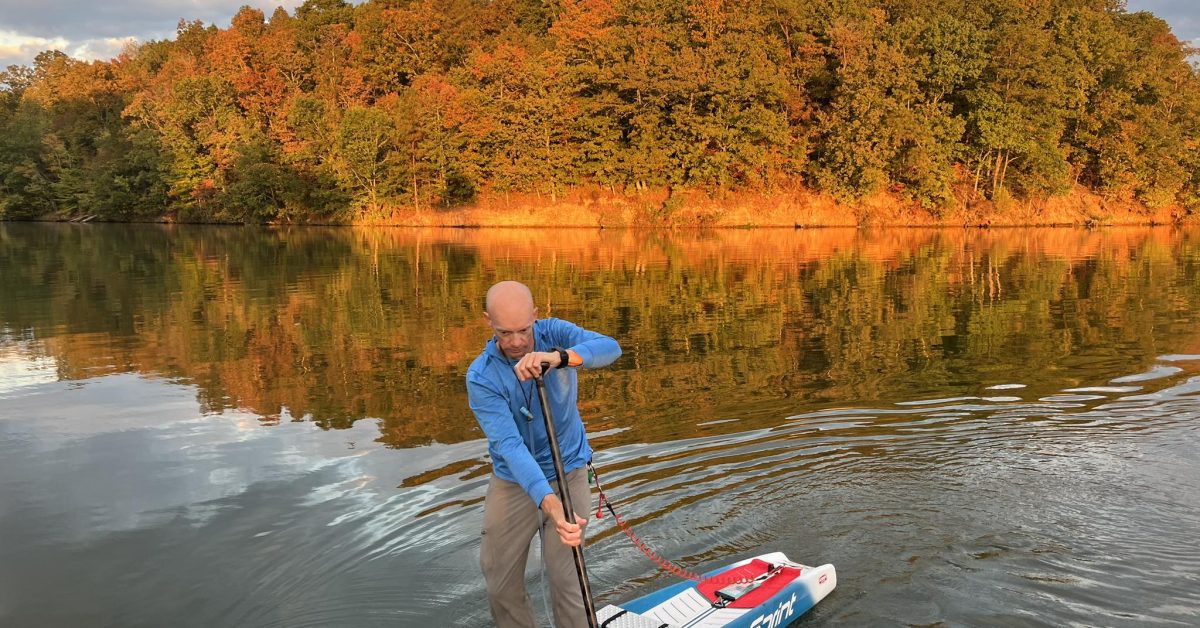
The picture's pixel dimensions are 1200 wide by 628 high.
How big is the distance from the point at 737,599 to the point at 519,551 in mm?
1754

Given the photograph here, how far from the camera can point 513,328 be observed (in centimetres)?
396

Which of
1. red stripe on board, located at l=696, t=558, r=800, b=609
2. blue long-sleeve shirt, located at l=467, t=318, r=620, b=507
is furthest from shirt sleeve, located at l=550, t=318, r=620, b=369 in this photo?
red stripe on board, located at l=696, t=558, r=800, b=609

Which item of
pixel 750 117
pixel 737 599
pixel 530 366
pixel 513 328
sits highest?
pixel 750 117

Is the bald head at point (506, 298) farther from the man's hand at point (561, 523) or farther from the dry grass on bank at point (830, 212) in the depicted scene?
the dry grass on bank at point (830, 212)

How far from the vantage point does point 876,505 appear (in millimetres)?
7266

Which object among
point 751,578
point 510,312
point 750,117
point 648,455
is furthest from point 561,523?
point 750,117

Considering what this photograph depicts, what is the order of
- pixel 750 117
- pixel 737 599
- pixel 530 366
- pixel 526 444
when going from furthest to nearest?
1. pixel 750 117
2. pixel 737 599
3. pixel 526 444
4. pixel 530 366

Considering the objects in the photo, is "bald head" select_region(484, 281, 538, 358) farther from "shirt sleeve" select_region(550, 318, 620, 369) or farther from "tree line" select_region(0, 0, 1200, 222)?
"tree line" select_region(0, 0, 1200, 222)

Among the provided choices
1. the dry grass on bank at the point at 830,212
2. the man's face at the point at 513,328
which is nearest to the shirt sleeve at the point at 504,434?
the man's face at the point at 513,328

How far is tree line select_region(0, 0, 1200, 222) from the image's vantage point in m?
50.3

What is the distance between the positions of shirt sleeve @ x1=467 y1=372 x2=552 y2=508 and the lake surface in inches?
77.2

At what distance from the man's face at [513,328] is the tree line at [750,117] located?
48732mm

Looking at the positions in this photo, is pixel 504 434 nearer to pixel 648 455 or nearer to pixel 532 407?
pixel 532 407

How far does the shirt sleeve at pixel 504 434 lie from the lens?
399 centimetres
